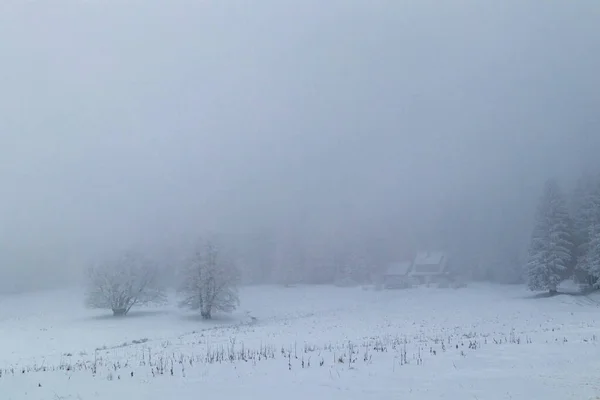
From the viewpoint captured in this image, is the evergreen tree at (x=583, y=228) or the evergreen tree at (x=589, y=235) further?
the evergreen tree at (x=583, y=228)

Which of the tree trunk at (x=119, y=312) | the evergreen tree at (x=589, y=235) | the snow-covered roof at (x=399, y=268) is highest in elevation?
the evergreen tree at (x=589, y=235)

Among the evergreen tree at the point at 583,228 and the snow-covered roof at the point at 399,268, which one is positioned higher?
the evergreen tree at the point at 583,228

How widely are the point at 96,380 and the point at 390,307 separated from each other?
5078 centimetres

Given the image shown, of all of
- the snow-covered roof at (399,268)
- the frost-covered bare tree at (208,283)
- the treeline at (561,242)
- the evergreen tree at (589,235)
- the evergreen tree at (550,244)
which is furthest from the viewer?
the snow-covered roof at (399,268)

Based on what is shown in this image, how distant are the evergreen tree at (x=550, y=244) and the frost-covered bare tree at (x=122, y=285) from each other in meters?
48.5

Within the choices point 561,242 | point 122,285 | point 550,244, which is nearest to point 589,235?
point 561,242

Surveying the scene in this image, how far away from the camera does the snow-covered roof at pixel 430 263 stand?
11056 cm

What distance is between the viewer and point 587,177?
67.1 meters

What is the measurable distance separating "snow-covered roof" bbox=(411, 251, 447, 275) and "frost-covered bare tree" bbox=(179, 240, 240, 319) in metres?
61.7

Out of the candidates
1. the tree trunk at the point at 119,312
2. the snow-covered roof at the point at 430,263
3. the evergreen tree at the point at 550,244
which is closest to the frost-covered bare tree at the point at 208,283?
the tree trunk at the point at 119,312

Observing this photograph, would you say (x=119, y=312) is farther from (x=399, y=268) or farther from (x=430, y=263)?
(x=430, y=263)

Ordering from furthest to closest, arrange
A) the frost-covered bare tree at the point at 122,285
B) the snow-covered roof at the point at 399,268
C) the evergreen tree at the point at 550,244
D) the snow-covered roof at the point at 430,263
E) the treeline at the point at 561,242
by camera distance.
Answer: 1. the snow-covered roof at the point at 399,268
2. the snow-covered roof at the point at 430,263
3. the frost-covered bare tree at the point at 122,285
4. the evergreen tree at the point at 550,244
5. the treeline at the point at 561,242

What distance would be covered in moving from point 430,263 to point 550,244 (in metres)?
56.7

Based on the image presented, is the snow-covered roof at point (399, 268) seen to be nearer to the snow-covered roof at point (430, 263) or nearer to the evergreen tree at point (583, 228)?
the snow-covered roof at point (430, 263)
